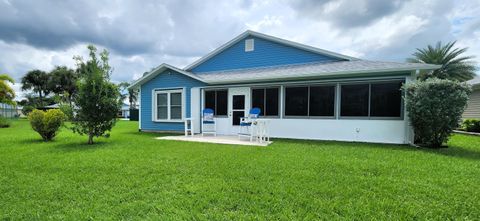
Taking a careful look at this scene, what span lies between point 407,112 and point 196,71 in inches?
436

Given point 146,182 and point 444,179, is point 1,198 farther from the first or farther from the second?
point 444,179

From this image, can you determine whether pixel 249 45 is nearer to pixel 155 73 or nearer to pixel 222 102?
pixel 222 102

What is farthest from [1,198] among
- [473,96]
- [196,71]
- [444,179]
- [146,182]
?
[473,96]

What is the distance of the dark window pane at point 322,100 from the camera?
8.30m

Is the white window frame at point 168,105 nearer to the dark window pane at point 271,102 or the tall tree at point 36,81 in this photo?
the dark window pane at point 271,102

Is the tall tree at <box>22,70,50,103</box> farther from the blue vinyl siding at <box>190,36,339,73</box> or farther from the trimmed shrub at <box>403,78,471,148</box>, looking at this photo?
the trimmed shrub at <box>403,78,471,148</box>

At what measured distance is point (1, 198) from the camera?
290 cm

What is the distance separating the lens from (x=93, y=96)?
286 inches

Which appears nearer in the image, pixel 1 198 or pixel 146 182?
pixel 1 198

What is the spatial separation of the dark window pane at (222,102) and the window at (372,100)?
4814mm

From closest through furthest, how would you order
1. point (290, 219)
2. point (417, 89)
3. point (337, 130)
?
point (290, 219), point (417, 89), point (337, 130)

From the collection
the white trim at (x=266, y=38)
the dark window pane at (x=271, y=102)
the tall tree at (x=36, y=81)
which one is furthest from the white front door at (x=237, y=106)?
the tall tree at (x=36, y=81)

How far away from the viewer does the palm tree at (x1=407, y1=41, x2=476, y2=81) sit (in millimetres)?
20000

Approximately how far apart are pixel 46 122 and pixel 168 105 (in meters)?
4.67
